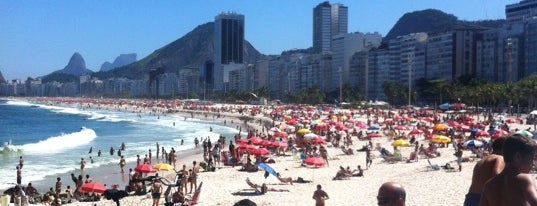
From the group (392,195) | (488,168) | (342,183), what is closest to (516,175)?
(392,195)

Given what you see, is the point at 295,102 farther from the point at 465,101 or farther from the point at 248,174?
the point at 248,174

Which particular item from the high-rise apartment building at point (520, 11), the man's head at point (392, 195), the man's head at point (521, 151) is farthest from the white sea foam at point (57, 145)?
the high-rise apartment building at point (520, 11)

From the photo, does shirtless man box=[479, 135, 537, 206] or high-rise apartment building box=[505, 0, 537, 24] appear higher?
high-rise apartment building box=[505, 0, 537, 24]

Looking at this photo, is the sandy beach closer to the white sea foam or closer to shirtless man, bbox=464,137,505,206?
shirtless man, bbox=464,137,505,206

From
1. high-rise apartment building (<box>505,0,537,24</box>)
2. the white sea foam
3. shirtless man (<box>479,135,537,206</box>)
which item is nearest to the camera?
shirtless man (<box>479,135,537,206</box>)

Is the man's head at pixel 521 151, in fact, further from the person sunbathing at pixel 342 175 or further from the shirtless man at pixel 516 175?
the person sunbathing at pixel 342 175

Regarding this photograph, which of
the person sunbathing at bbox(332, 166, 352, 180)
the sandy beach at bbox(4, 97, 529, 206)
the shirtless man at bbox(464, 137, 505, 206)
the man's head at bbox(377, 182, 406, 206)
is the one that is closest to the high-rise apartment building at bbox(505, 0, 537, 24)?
the sandy beach at bbox(4, 97, 529, 206)

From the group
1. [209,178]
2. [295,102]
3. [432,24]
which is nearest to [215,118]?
[295,102]

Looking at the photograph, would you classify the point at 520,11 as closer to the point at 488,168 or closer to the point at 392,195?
the point at 488,168
